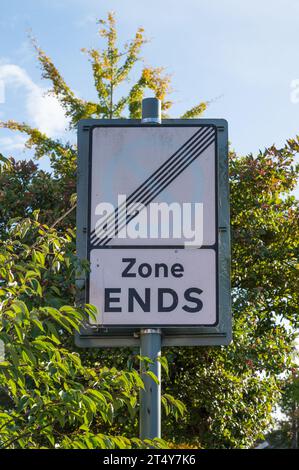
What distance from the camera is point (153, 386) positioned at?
360 cm

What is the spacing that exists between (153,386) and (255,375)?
8.23 metres

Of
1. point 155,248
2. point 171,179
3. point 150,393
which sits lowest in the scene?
point 150,393

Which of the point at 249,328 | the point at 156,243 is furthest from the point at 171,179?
the point at 249,328

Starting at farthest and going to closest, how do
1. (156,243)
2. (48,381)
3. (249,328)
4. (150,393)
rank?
(249,328) → (48,381) → (156,243) → (150,393)

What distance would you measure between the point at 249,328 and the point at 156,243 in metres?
7.48

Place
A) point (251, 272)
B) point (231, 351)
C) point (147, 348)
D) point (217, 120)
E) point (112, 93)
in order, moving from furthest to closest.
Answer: point (112, 93) < point (251, 272) < point (231, 351) < point (217, 120) < point (147, 348)

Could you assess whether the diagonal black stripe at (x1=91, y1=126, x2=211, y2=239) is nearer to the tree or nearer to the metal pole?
the metal pole

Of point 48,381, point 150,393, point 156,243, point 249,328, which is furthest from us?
point 249,328

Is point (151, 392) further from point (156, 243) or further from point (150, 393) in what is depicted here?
point (156, 243)

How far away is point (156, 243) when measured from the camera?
12.1 feet

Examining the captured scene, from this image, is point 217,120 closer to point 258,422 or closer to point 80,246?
point 80,246

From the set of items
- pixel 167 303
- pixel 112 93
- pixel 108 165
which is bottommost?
pixel 167 303

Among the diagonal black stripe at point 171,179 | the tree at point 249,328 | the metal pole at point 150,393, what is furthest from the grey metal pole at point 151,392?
the tree at point 249,328

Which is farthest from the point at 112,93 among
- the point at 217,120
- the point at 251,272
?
the point at 217,120
